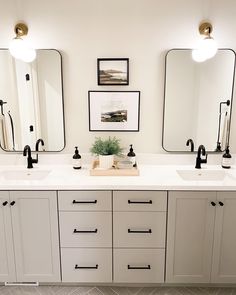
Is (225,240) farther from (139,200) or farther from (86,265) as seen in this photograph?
(86,265)

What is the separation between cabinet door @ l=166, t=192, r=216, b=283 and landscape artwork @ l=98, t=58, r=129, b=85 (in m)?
1.04

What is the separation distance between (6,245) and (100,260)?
2.32ft

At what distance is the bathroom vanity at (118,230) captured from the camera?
1894 mm

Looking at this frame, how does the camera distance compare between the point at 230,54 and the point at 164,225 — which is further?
the point at 230,54

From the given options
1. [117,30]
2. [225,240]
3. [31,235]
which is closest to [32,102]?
[117,30]

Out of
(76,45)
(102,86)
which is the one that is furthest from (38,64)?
(102,86)

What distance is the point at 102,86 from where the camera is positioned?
2283 millimetres

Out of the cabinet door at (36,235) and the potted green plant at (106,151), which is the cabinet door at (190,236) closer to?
the potted green plant at (106,151)

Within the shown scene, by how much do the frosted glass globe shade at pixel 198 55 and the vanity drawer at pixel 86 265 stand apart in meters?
1.68

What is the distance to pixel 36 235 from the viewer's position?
196cm

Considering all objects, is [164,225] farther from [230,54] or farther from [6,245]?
[230,54]

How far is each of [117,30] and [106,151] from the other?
1.00 metres

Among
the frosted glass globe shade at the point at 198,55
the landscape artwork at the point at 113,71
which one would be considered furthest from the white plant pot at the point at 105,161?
the frosted glass globe shade at the point at 198,55

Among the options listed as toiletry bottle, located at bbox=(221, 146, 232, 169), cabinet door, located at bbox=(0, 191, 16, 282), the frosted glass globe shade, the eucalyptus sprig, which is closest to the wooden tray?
the eucalyptus sprig
